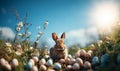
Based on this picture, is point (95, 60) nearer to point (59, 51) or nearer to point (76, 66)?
point (76, 66)

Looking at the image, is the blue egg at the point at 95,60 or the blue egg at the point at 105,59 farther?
the blue egg at the point at 95,60

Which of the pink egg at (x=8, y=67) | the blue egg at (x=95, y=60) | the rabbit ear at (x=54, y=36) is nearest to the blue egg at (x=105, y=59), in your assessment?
the blue egg at (x=95, y=60)

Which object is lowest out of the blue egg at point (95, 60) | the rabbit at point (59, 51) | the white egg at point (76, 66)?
the white egg at point (76, 66)

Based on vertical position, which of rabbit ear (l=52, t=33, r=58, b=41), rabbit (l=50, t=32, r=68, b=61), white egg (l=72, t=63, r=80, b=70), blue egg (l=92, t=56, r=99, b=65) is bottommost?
white egg (l=72, t=63, r=80, b=70)

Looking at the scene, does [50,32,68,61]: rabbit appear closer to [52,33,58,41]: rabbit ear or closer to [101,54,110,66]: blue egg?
[52,33,58,41]: rabbit ear

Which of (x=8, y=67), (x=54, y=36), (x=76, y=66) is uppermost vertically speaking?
(x=54, y=36)

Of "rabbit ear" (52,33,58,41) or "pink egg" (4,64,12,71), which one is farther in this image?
"rabbit ear" (52,33,58,41)

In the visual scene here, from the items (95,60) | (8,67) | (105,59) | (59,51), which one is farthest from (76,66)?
(8,67)

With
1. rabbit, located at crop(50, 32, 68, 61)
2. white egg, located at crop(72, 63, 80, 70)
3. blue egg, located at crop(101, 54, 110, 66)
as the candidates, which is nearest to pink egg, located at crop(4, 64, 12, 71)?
white egg, located at crop(72, 63, 80, 70)

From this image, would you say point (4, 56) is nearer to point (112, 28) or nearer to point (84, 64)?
point (84, 64)

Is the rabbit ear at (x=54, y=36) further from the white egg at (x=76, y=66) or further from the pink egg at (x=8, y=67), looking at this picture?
the pink egg at (x=8, y=67)

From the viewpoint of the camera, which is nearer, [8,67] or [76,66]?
[8,67]
